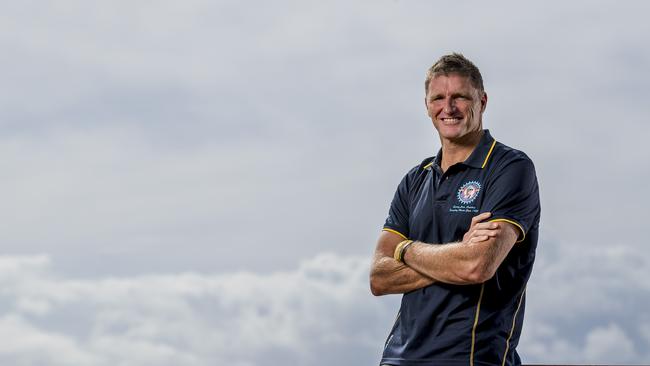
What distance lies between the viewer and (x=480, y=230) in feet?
10.3

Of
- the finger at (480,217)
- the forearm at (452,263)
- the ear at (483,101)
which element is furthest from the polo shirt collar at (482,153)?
the forearm at (452,263)

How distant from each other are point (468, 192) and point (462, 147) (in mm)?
220

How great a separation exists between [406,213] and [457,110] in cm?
48

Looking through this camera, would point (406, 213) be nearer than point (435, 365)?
No

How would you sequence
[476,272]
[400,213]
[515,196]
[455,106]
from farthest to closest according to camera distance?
[400,213] < [455,106] < [515,196] < [476,272]

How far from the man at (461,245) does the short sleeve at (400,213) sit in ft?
0.04

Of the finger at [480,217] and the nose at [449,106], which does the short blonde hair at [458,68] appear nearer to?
the nose at [449,106]

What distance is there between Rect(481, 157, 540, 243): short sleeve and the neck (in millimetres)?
194

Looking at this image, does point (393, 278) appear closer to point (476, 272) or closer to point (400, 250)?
point (400, 250)

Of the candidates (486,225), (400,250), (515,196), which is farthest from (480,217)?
(400,250)

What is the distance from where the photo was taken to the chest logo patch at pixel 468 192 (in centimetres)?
331

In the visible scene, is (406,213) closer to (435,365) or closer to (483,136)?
(483,136)

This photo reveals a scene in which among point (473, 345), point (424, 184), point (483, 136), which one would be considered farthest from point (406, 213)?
point (473, 345)

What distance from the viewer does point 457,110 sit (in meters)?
3.43
